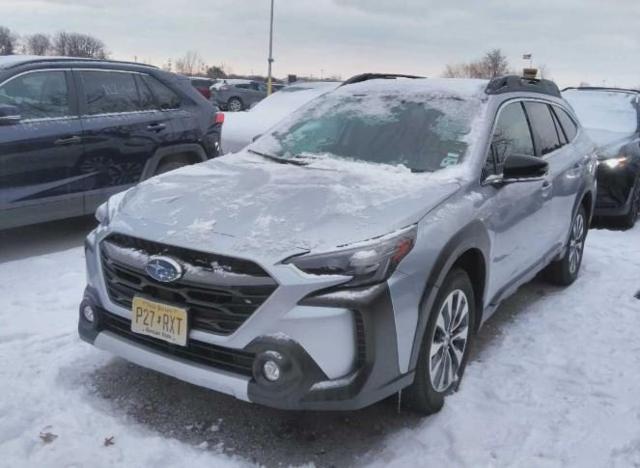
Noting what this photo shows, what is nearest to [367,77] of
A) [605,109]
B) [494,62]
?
[605,109]

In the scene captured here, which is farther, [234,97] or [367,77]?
[234,97]

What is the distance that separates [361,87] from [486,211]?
149 cm

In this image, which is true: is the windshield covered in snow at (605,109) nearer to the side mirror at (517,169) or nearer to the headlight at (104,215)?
the side mirror at (517,169)

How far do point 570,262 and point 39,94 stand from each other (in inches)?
185

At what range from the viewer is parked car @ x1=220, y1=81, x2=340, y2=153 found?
829 cm

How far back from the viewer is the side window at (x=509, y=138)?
12.6 ft

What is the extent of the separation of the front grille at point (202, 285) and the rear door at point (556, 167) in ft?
8.57

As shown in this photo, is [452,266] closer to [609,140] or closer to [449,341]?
[449,341]

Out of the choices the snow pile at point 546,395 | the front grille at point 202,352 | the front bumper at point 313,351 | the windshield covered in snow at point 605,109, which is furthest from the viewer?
the windshield covered in snow at point 605,109

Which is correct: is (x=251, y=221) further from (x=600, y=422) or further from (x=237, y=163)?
(x=600, y=422)

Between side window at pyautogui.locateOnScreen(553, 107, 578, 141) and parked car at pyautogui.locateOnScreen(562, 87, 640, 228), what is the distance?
8.70 ft

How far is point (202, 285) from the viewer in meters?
2.74

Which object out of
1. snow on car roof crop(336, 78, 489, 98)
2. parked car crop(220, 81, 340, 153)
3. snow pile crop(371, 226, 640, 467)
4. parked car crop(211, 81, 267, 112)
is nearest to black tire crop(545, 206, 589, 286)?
snow pile crop(371, 226, 640, 467)

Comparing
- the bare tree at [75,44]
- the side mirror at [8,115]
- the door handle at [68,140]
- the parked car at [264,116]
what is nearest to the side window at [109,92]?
the door handle at [68,140]
